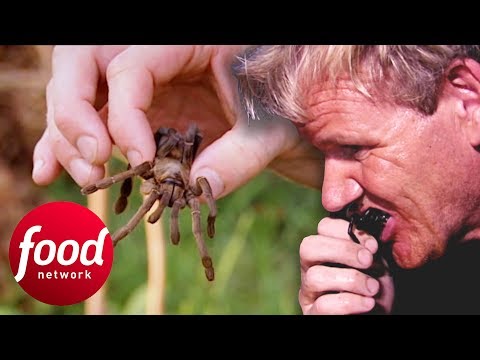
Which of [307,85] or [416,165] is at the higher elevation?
[307,85]

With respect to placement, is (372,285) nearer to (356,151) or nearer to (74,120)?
(356,151)

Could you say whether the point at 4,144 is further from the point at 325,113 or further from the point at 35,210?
the point at 325,113

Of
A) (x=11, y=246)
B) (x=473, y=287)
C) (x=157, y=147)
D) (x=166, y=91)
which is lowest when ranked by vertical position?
A: (x=473, y=287)

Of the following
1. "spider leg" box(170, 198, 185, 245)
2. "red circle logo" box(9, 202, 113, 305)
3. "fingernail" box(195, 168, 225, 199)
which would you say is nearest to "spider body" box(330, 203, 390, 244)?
"fingernail" box(195, 168, 225, 199)

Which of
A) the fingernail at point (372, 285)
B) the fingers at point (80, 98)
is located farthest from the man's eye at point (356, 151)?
the fingers at point (80, 98)

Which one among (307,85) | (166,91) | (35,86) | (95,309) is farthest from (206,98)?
(95,309)
